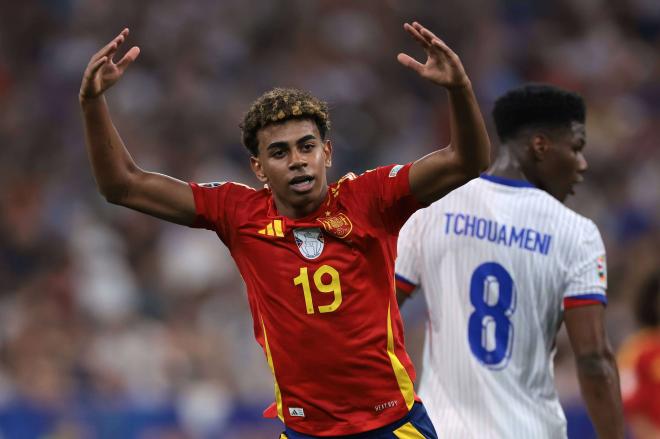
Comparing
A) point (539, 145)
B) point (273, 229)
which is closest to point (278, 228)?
point (273, 229)

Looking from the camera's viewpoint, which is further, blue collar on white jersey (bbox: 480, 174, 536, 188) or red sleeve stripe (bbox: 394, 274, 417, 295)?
red sleeve stripe (bbox: 394, 274, 417, 295)

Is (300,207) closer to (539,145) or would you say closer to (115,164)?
(115,164)

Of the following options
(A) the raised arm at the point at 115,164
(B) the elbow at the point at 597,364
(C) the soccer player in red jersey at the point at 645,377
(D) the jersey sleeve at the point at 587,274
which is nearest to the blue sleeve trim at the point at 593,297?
(D) the jersey sleeve at the point at 587,274

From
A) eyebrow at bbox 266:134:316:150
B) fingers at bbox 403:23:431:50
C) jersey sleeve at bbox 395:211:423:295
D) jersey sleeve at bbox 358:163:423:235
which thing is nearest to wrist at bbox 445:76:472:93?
fingers at bbox 403:23:431:50

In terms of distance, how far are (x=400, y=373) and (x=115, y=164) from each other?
1366 millimetres

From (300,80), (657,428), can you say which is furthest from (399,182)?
(300,80)

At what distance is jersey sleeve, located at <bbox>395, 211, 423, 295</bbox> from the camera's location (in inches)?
233

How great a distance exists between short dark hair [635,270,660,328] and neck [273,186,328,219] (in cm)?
388

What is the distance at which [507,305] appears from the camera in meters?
5.71

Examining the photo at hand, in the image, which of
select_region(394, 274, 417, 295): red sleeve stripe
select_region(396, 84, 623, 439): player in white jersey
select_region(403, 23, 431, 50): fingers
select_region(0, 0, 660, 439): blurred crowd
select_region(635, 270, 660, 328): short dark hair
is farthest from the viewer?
select_region(0, 0, 660, 439): blurred crowd

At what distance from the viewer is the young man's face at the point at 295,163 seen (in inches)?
191

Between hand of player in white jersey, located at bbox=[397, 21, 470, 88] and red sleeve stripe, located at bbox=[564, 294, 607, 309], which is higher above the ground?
hand of player in white jersey, located at bbox=[397, 21, 470, 88]

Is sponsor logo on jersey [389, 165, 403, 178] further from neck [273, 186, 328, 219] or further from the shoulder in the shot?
the shoulder

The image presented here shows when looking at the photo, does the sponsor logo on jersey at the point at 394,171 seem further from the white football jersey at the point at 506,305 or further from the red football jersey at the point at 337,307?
the white football jersey at the point at 506,305
